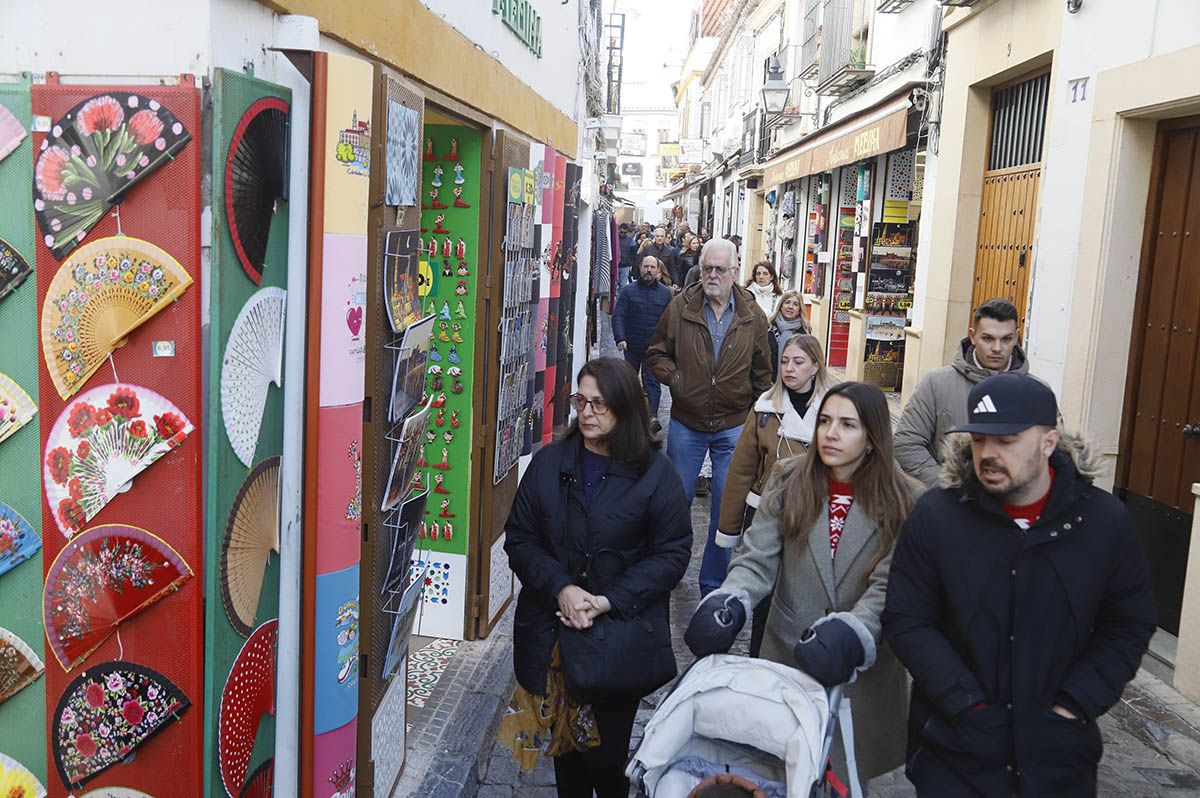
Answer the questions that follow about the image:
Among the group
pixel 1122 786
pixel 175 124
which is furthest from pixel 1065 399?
pixel 175 124

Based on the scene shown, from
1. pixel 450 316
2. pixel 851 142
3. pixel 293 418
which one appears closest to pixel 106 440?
pixel 293 418

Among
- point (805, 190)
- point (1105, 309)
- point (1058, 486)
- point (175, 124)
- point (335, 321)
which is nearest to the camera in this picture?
point (175, 124)

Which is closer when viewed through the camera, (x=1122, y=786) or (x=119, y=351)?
(x=119, y=351)

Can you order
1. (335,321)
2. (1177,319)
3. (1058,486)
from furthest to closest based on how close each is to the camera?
(1177,319) → (335,321) → (1058,486)

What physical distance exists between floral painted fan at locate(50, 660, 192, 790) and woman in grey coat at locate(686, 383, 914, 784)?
1.56 m

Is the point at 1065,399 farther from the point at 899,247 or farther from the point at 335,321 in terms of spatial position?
the point at 899,247

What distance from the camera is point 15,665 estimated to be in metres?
2.61

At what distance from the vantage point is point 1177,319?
19.5 feet

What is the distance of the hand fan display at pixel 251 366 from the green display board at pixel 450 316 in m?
2.20

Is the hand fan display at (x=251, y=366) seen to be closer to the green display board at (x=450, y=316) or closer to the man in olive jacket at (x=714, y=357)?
the green display board at (x=450, y=316)

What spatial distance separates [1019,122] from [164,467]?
8115mm

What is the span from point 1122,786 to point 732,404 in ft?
8.88

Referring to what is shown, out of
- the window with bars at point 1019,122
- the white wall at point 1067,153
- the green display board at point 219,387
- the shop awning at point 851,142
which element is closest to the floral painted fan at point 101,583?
the green display board at point 219,387

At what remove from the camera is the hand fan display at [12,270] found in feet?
8.07
